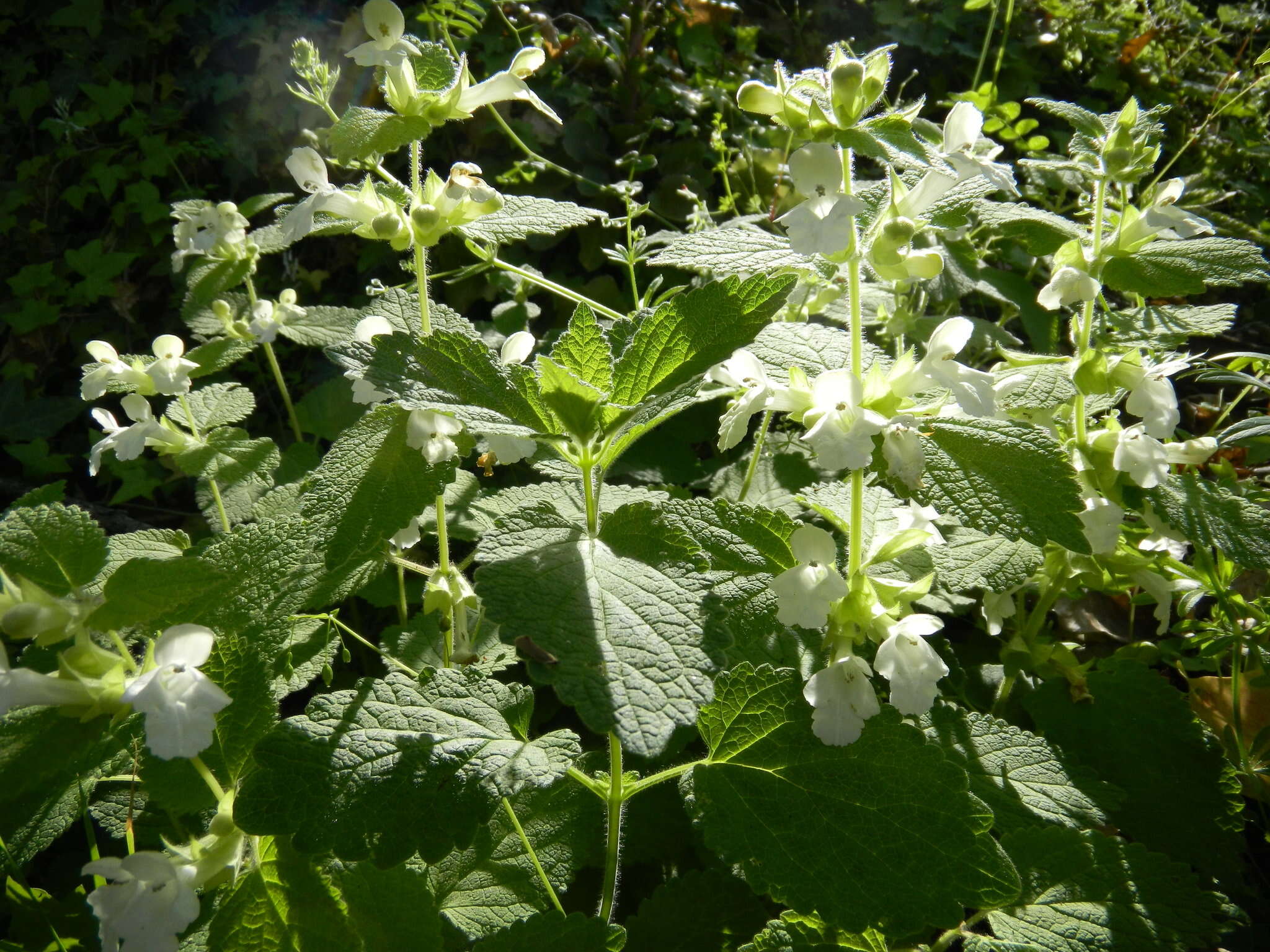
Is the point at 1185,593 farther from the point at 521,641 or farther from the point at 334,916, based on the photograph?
the point at 334,916

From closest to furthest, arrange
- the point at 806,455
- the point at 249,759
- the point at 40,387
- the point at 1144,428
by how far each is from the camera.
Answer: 1. the point at 249,759
2. the point at 1144,428
3. the point at 806,455
4. the point at 40,387

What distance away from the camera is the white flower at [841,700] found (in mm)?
929

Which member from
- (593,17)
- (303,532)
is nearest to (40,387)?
(593,17)

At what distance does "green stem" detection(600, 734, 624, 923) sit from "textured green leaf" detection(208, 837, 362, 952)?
0.99 ft

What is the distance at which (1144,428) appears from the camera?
44.7 inches

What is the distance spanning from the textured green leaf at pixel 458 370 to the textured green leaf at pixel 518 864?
551 millimetres

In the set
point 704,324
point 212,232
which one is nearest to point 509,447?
point 704,324

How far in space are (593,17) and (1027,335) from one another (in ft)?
6.43

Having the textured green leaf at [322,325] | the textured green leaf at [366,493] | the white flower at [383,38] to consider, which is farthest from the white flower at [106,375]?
the white flower at [383,38]

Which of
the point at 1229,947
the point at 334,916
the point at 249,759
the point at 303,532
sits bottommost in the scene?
the point at 1229,947

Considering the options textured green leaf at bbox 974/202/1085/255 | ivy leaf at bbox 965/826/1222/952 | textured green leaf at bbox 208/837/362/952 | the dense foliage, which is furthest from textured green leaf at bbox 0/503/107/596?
textured green leaf at bbox 974/202/1085/255

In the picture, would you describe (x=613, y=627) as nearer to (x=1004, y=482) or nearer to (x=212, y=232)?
(x=1004, y=482)

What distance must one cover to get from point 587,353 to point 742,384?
191 millimetres

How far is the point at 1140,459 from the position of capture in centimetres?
115
